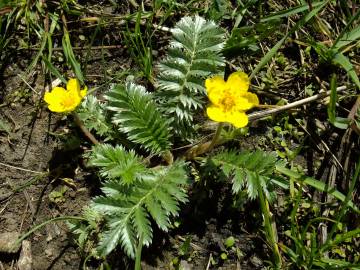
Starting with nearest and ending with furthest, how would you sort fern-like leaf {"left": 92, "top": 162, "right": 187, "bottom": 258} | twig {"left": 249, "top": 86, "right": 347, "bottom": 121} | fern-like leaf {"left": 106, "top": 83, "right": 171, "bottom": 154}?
fern-like leaf {"left": 92, "top": 162, "right": 187, "bottom": 258}
fern-like leaf {"left": 106, "top": 83, "right": 171, "bottom": 154}
twig {"left": 249, "top": 86, "right": 347, "bottom": 121}

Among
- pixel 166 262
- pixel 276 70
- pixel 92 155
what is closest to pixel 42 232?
pixel 92 155

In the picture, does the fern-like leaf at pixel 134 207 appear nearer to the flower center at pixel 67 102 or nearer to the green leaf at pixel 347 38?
the flower center at pixel 67 102

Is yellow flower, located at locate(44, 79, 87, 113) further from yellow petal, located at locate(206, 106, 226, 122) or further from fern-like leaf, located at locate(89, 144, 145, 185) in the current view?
yellow petal, located at locate(206, 106, 226, 122)

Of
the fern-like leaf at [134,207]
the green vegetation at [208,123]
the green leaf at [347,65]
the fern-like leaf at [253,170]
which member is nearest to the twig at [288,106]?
the green vegetation at [208,123]

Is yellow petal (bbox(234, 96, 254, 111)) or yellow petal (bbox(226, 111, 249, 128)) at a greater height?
yellow petal (bbox(234, 96, 254, 111))

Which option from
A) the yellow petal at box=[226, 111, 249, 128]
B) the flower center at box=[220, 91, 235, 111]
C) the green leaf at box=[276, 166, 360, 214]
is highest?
the flower center at box=[220, 91, 235, 111]

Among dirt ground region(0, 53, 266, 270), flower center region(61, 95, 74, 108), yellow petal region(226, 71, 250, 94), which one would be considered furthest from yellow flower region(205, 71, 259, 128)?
flower center region(61, 95, 74, 108)

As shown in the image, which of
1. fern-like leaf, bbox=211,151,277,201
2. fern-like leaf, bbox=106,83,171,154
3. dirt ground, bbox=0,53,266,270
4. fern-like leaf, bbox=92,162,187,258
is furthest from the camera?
dirt ground, bbox=0,53,266,270

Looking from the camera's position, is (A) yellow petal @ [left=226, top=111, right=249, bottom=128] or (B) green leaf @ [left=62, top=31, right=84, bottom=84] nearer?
(A) yellow petal @ [left=226, top=111, right=249, bottom=128]
